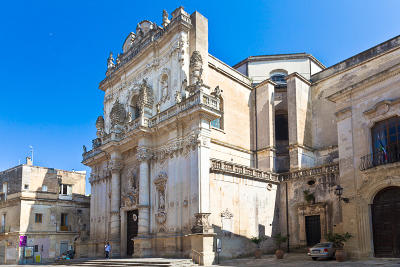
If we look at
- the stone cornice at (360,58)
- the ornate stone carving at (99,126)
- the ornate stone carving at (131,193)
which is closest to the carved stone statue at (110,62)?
the ornate stone carving at (99,126)

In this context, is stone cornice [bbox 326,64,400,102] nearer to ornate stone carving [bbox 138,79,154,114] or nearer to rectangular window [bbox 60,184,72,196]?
ornate stone carving [bbox 138,79,154,114]

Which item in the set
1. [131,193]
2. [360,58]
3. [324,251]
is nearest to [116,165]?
[131,193]

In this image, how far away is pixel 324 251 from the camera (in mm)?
17844

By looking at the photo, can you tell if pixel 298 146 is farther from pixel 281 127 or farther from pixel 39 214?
pixel 39 214

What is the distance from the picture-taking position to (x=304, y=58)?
33.9 meters

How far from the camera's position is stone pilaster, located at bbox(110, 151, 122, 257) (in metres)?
25.2

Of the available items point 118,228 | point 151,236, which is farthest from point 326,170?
point 118,228

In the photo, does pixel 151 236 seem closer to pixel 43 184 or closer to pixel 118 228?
pixel 118 228

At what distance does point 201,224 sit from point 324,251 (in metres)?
5.53

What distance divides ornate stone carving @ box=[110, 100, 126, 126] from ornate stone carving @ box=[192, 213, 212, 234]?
11365 millimetres

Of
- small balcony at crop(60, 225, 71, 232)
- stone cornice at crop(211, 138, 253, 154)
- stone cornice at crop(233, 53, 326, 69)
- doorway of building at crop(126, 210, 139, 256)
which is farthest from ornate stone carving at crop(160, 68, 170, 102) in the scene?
small balcony at crop(60, 225, 71, 232)

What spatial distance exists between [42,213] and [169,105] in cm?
1639

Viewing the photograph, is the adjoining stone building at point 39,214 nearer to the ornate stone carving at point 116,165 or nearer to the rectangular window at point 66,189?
the rectangular window at point 66,189

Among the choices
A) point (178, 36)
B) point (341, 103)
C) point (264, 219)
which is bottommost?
point (264, 219)
